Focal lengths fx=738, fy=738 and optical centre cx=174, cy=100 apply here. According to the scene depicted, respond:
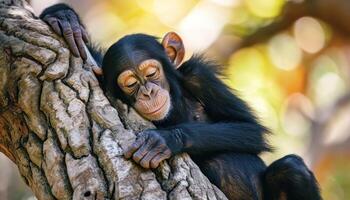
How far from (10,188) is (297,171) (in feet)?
17.6

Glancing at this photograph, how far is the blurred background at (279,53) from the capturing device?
8.33m

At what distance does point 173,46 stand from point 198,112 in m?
0.47

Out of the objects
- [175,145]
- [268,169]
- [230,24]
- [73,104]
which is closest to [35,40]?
[73,104]

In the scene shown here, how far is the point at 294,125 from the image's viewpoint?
1053cm

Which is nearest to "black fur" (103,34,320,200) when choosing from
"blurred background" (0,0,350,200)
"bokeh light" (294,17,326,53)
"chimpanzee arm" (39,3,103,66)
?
"chimpanzee arm" (39,3,103,66)

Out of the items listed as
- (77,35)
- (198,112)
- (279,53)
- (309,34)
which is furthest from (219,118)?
(279,53)

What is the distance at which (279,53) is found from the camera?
9.80 m

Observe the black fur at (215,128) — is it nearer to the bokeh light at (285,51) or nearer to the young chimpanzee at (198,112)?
the young chimpanzee at (198,112)

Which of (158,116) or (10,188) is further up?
(158,116)

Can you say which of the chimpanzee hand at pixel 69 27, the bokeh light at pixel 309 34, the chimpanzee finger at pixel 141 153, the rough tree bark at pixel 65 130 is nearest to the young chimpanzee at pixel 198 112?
the chimpanzee hand at pixel 69 27

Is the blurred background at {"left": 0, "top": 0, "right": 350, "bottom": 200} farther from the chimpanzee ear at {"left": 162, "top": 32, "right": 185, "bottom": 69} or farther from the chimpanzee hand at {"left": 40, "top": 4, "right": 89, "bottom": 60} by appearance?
the chimpanzee hand at {"left": 40, "top": 4, "right": 89, "bottom": 60}

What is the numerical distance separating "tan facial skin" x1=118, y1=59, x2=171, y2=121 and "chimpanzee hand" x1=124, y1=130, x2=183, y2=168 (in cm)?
44

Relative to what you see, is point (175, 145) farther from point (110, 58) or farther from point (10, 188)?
point (10, 188)

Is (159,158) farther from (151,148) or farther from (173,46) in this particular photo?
(173,46)
